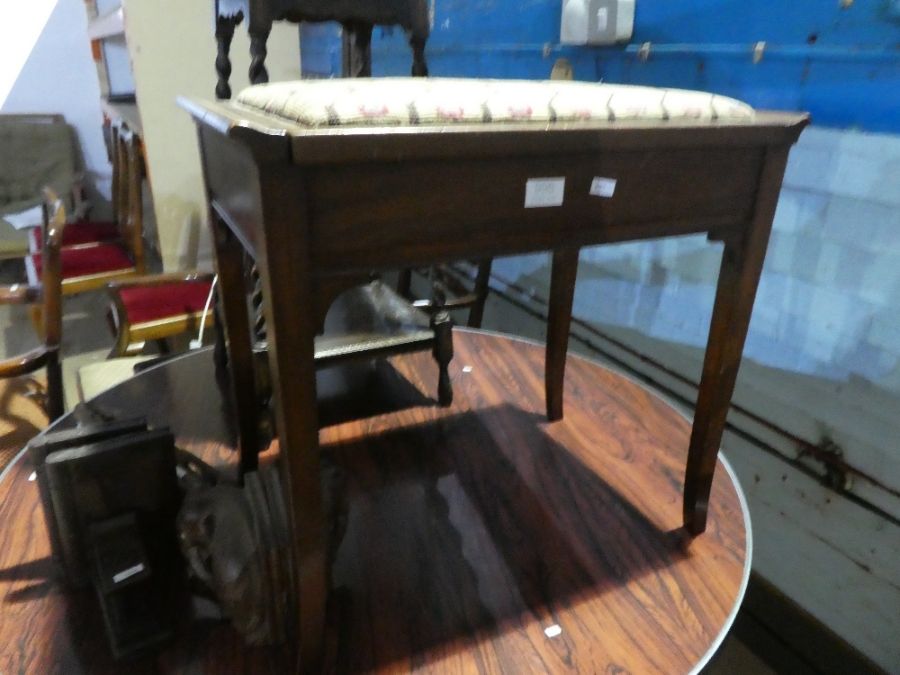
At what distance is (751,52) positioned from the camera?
3.31ft

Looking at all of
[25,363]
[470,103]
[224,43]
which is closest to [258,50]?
[224,43]

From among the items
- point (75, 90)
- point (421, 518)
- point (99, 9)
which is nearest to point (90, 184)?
point (75, 90)

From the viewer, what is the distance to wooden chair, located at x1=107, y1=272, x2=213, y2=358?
1821 millimetres

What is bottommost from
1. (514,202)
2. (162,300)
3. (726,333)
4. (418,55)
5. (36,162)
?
(162,300)

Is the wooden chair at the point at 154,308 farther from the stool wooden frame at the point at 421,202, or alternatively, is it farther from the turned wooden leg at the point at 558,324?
the stool wooden frame at the point at 421,202

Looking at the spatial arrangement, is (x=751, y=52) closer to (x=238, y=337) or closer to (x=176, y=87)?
(x=238, y=337)

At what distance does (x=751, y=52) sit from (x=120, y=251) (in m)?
2.38

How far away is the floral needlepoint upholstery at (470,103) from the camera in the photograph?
1.72ft

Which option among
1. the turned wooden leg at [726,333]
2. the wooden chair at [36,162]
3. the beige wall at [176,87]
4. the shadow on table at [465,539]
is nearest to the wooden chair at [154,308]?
the beige wall at [176,87]

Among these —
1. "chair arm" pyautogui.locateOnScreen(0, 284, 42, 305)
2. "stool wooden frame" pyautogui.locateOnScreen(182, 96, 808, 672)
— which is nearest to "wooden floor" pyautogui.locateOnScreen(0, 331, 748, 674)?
"stool wooden frame" pyautogui.locateOnScreen(182, 96, 808, 672)

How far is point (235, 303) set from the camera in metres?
0.88

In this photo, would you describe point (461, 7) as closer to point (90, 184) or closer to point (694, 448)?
point (694, 448)

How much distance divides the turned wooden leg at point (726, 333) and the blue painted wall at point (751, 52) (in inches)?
13.8

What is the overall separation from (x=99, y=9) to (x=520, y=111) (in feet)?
11.1
